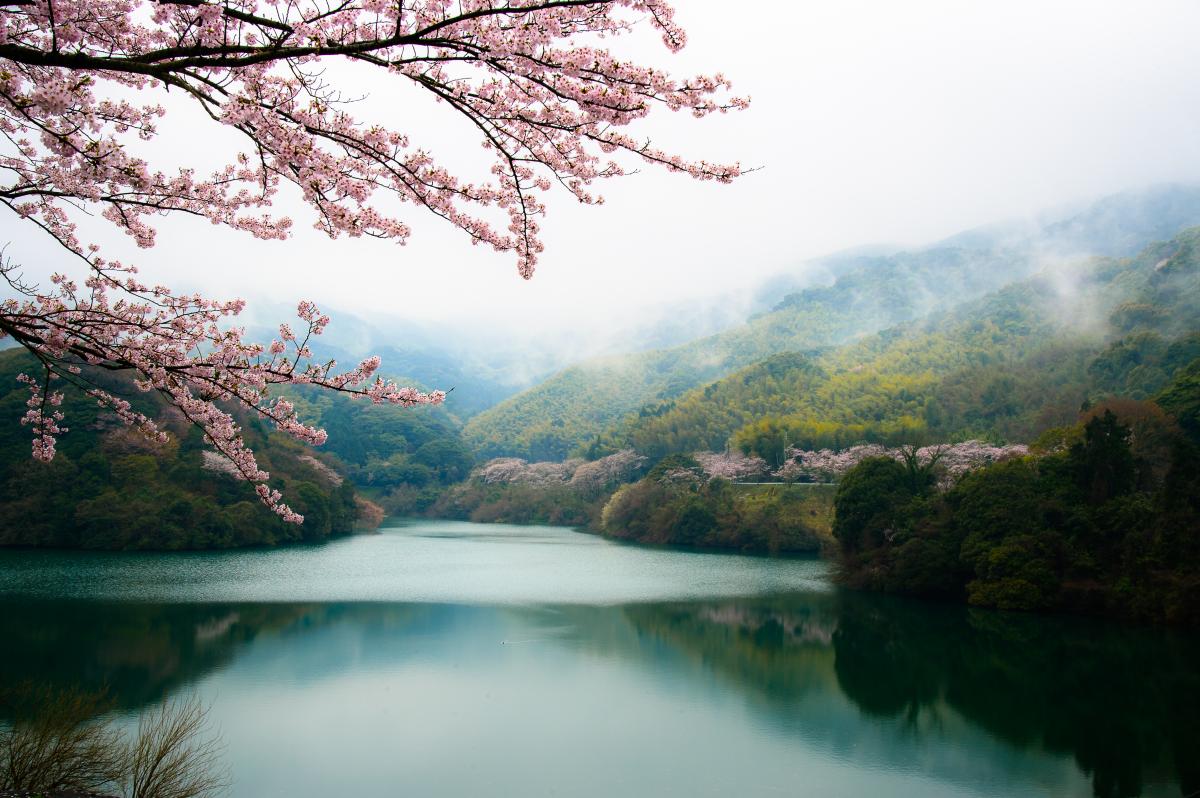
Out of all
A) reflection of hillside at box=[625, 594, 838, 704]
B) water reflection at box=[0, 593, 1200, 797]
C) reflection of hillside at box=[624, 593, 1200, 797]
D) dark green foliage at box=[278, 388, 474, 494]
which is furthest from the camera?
dark green foliage at box=[278, 388, 474, 494]

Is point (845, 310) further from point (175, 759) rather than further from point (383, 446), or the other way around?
point (175, 759)

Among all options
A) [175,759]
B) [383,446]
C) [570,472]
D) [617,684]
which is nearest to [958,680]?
[617,684]

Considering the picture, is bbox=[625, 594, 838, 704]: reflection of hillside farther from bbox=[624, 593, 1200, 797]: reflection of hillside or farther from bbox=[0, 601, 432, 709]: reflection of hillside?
bbox=[0, 601, 432, 709]: reflection of hillside

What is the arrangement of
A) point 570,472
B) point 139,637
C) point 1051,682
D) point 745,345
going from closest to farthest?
point 1051,682
point 139,637
point 570,472
point 745,345

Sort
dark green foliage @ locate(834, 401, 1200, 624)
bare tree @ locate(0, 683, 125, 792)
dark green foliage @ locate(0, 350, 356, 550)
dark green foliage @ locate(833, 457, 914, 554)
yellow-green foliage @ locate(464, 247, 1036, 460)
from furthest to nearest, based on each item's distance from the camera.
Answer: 1. yellow-green foliage @ locate(464, 247, 1036, 460)
2. dark green foliage @ locate(0, 350, 356, 550)
3. dark green foliage @ locate(833, 457, 914, 554)
4. dark green foliage @ locate(834, 401, 1200, 624)
5. bare tree @ locate(0, 683, 125, 792)

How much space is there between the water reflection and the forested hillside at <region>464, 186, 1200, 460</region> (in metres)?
59.8

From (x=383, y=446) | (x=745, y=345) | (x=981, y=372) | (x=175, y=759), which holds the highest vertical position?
(x=745, y=345)

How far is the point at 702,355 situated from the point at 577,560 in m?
73.4

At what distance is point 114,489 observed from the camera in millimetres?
24734

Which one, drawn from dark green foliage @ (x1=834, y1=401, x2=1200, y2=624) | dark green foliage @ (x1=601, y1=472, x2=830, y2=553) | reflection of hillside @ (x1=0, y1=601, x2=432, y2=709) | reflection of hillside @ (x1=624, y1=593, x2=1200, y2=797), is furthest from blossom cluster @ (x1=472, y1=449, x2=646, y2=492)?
reflection of hillside @ (x1=0, y1=601, x2=432, y2=709)

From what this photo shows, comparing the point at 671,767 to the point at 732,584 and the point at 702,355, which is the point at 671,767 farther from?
the point at 702,355

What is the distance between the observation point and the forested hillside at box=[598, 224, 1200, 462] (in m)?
34.6

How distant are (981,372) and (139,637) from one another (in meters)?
42.0

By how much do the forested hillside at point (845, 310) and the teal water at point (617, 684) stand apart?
58204 mm
